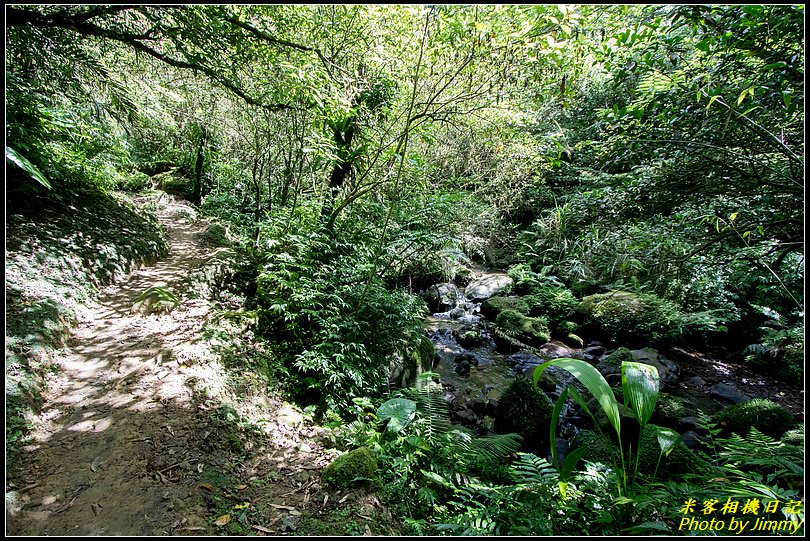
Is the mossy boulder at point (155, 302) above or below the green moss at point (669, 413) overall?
above

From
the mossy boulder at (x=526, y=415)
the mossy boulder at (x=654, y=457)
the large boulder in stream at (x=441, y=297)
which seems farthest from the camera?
the large boulder in stream at (x=441, y=297)

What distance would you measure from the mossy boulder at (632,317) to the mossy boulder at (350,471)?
9.43 meters

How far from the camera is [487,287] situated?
13.5m

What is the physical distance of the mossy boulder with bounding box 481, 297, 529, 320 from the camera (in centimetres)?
1159

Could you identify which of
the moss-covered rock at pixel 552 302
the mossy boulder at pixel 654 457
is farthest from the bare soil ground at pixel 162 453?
the moss-covered rock at pixel 552 302

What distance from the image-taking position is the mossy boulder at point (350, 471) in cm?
297

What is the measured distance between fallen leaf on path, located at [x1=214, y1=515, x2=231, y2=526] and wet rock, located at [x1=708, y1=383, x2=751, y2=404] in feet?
30.6

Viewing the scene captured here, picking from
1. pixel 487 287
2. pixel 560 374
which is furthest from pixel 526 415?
pixel 487 287

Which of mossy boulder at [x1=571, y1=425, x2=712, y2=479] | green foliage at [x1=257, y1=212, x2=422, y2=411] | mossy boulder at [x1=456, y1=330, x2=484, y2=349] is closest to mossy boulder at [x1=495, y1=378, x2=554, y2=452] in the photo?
mossy boulder at [x1=571, y1=425, x2=712, y2=479]

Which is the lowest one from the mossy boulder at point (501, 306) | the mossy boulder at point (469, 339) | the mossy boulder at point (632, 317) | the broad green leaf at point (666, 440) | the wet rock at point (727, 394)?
the mossy boulder at point (469, 339)

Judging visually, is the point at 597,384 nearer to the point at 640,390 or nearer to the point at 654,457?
the point at 640,390

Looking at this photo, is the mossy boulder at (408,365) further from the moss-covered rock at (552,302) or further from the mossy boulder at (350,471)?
the moss-covered rock at (552,302)

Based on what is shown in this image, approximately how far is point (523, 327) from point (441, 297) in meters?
3.39

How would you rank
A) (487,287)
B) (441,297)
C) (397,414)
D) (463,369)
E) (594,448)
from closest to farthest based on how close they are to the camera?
1. (397,414)
2. (594,448)
3. (463,369)
4. (441,297)
5. (487,287)
